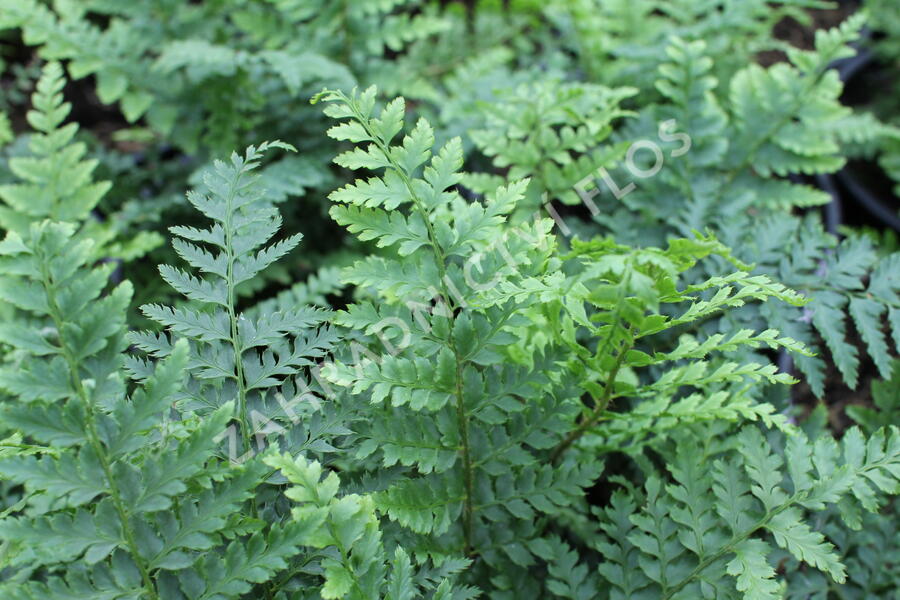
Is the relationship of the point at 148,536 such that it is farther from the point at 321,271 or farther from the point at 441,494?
the point at 321,271

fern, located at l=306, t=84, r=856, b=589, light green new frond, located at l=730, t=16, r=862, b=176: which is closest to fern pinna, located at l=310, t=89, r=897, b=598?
fern, located at l=306, t=84, r=856, b=589

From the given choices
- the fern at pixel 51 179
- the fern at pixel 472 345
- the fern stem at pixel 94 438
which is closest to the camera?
→ the fern stem at pixel 94 438

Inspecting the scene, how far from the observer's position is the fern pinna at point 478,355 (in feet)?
3.39

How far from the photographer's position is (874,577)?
1.32m

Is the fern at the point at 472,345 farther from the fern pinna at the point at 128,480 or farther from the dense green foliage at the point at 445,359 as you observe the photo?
the fern pinna at the point at 128,480

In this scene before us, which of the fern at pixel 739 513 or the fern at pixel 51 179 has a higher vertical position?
the fern at pixel 51 179

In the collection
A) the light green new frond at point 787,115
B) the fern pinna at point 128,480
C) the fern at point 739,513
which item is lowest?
the fern at point 739,513

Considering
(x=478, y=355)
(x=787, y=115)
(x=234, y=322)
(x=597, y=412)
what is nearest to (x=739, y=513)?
(x=597, y=412)

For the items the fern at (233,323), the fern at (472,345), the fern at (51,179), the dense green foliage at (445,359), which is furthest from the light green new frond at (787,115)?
the fern at (51,179)

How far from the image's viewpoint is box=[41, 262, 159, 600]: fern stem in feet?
2.85

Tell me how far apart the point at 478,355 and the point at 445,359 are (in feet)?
0.19

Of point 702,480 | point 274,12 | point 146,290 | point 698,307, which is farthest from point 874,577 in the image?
point 274,12

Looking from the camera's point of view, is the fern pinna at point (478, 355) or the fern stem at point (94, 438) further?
the fern pinna at point (478, 355)

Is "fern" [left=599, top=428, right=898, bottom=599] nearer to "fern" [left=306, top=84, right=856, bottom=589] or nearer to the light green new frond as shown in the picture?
"fern" [left=306, top=84, right=856, bottom=589]
